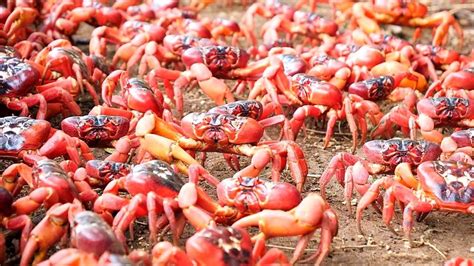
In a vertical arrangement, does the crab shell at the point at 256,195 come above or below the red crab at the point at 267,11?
above

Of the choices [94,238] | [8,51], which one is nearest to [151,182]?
[94,238]

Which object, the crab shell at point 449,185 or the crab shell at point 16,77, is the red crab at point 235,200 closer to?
the crab shell at point 449,185

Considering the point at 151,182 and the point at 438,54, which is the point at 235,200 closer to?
the point at 151,182

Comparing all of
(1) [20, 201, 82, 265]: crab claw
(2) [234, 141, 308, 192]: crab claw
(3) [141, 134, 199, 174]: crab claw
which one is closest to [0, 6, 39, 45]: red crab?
(3) [141, 134, 199, 174]: crab claw

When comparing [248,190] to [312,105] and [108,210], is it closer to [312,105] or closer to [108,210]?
[108,210]

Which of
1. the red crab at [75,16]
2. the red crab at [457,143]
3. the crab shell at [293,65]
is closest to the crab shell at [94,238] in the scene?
the red crab at [457,143]

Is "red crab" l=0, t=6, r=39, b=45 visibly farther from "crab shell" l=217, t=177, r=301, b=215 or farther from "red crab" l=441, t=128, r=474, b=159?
"red crab" l=441, t=128, r=474, b=159
